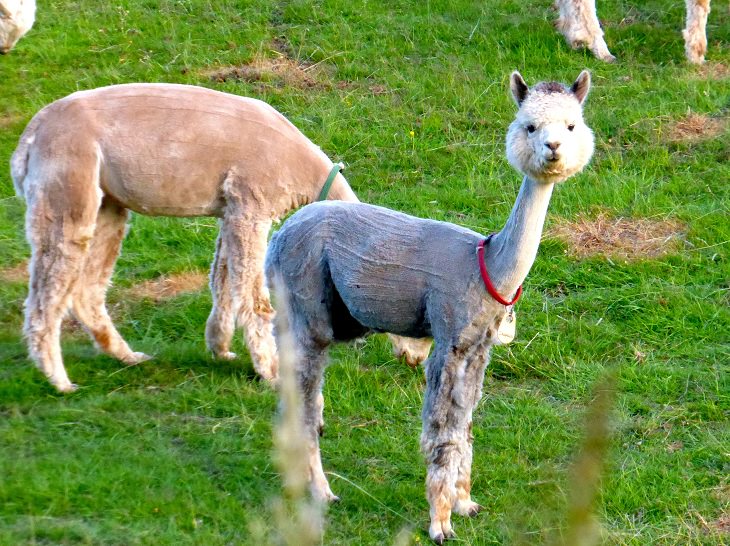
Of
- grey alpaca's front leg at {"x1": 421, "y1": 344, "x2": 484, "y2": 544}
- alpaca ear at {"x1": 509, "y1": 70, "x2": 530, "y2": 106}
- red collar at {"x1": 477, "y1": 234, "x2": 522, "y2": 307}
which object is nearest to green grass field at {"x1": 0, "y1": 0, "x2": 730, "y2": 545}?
grey alpaca's front leg at {"x1": 421, "y1": 344, "x2": 484, "y2": 544}

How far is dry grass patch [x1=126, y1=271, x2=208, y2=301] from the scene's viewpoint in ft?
24.3

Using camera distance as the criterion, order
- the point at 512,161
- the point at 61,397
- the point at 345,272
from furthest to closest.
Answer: the point at 61,397
the point at 345,272
the point at 512,161

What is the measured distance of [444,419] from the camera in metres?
4.67

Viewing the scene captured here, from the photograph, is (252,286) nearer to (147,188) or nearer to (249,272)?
(249,272)

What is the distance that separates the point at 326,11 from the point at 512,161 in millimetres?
7047

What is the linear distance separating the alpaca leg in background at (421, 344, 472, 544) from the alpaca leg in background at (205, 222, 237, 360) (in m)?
2.03

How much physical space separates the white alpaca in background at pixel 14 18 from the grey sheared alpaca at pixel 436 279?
4.63 metres

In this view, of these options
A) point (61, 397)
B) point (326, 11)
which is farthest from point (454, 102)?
point (61, 397)

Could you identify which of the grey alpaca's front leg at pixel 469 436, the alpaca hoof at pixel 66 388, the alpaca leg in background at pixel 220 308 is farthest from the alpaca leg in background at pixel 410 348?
the alpaca hoof at pixel 66 388

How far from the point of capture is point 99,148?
5.96m

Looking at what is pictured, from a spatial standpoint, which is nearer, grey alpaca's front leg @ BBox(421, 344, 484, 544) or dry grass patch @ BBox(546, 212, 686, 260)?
grey alpaca's front leg @ BBox(421, 344, 484, 544)

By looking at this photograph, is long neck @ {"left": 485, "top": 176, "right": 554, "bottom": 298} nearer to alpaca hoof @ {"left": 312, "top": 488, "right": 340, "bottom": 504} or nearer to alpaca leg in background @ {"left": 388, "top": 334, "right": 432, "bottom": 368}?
alpaca hoof @ {"left": 312, "top": 488, "right": 340, "bottom": 504}

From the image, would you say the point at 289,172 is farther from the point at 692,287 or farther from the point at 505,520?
the point at 692,287

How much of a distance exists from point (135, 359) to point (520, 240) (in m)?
2.79
